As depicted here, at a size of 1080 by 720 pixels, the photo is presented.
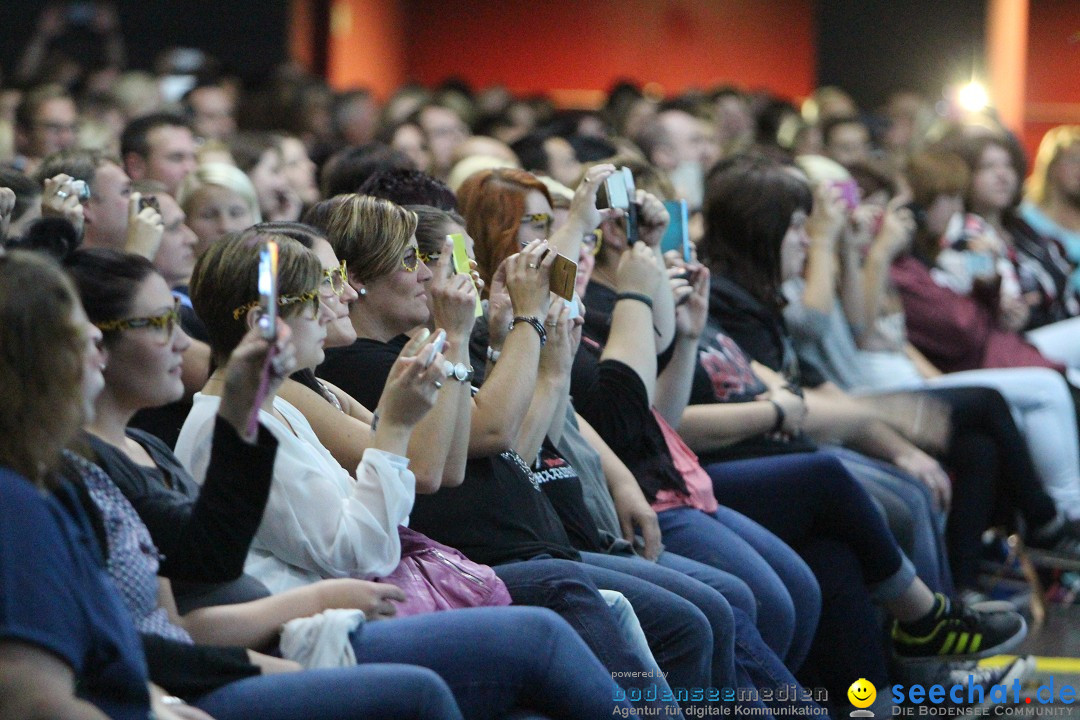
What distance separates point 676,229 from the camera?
3.66m

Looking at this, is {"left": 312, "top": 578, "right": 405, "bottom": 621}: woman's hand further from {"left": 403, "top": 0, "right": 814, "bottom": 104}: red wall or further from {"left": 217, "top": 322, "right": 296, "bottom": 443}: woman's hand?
{"left": 403, "top": 0, "right": 814, "bottom": 104}: red wall

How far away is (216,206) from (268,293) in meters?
1.99

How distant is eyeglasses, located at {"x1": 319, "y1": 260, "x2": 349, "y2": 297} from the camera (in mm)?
2527

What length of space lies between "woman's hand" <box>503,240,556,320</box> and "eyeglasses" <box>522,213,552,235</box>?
481 millimetres

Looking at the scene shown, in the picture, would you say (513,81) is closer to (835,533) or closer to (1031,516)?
(1031,516)

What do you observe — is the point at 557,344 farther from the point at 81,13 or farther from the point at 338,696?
the point at 81,13

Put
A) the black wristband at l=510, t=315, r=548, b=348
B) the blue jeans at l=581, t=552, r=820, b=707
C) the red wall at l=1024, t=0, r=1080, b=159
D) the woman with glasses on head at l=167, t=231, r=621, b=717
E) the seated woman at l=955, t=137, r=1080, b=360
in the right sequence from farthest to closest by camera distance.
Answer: the red wall at l=1024, t=0, r=1080, b=159 < the seated woman at l=955, t=137, r=1080, b=360 < the blue jeans at l=581, t=552, r=820, b=707 < the black wristband at l=510, t=315, r=548, b=348 < the woman with glasses on head at l=167, t=231, r=621, b=717

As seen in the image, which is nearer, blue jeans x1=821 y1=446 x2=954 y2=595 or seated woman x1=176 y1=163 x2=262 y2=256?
seated woman x1=176 y1=163 x2=262 y2=256

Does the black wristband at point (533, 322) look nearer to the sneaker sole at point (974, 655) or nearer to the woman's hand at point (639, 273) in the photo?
the woman's hand at point (639, 273)

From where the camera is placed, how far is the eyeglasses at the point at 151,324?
6.72 ft

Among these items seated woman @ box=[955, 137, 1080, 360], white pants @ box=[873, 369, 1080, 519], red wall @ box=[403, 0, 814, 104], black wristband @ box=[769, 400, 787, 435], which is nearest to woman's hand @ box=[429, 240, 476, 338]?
black wristband @ box=[769, 400, 787, 435]

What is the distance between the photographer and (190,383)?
3020 mm

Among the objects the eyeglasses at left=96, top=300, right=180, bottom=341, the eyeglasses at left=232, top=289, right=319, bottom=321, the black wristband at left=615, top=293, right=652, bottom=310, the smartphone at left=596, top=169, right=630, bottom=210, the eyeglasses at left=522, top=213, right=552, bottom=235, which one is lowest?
the black wristband at left=615, top=293, right=652, bottom=310

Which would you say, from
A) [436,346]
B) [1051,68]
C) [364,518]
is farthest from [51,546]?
[1051,68]
